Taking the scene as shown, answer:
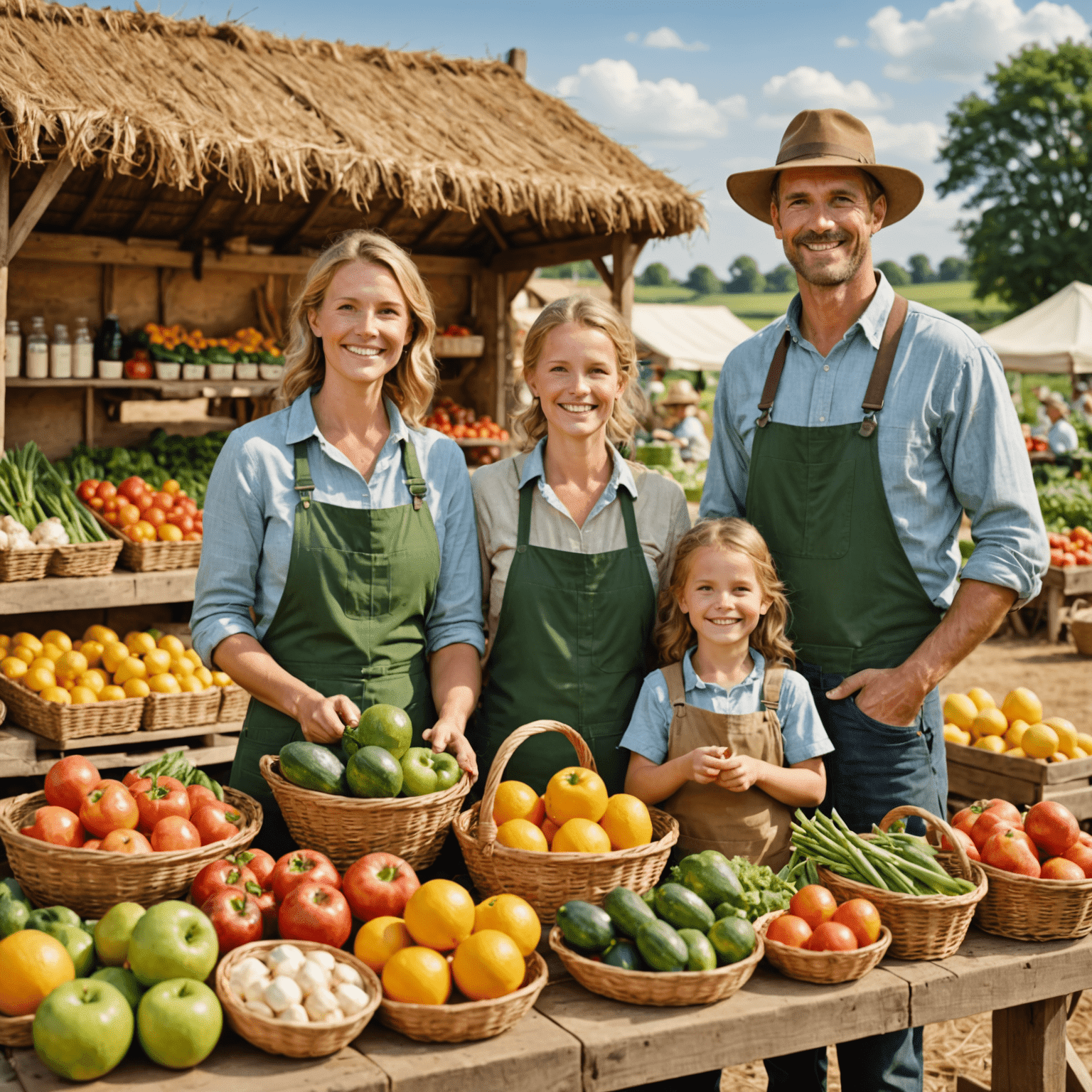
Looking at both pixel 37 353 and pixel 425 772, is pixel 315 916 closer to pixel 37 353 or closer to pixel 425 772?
pixel 425 772

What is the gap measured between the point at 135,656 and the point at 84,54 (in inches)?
131

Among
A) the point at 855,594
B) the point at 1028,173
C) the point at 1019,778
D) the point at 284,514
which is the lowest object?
the point at 1019,778

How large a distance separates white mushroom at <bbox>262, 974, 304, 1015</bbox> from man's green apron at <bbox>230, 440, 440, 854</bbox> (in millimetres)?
828

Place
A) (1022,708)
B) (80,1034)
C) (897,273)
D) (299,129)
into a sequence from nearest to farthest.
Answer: (80,1034)
(1022,708)
(299,129)
(897,273)

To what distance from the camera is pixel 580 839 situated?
2.17 m

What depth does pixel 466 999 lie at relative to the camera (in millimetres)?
1910

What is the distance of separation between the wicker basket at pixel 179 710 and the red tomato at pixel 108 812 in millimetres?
3308

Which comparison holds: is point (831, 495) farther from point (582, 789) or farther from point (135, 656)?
point (135, 656)

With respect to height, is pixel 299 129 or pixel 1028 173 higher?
pixel 1028 173

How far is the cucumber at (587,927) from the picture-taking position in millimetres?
1997

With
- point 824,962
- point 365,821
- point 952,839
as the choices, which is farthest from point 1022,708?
point 365,821

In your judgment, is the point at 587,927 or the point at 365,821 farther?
the point at 365,821

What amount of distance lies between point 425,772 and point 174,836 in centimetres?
48

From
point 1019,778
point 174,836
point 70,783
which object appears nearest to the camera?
point 174,836
